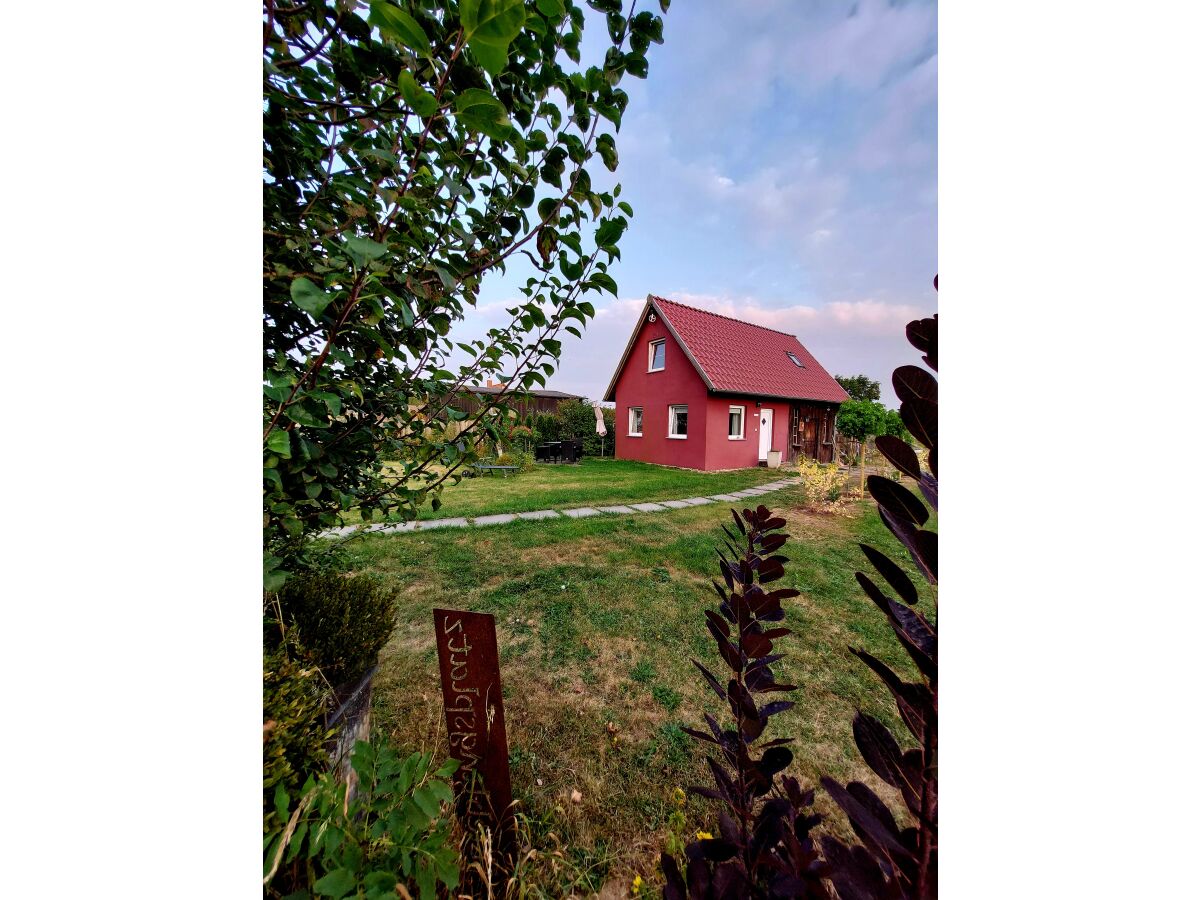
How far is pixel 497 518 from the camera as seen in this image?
249 inches

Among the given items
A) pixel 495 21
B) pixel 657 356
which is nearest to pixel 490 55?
pixel 495 21

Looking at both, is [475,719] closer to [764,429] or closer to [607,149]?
[607,149]

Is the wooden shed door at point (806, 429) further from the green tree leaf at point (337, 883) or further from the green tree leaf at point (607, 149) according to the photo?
the green tree leaf at point (337, 883)

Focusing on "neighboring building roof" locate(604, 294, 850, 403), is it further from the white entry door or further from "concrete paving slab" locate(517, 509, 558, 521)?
"concrete paving slab" locate(517, 509, 558, 521)

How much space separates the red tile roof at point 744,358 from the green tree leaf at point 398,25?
35.9 feet

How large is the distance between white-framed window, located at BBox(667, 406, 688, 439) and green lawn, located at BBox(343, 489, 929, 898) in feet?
23.7

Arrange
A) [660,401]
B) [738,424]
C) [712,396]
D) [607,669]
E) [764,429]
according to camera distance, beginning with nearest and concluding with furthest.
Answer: [607,669] → [712,396] → [738,424] → [764,429] → [660,401]

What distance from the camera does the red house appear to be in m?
11.6

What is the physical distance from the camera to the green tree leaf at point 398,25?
59cm

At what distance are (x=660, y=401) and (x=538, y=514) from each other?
7.64m

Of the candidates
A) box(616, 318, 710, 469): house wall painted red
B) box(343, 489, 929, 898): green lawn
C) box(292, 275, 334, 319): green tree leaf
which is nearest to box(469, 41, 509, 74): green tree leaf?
box(292, 275, 334, 319): green tree leaf

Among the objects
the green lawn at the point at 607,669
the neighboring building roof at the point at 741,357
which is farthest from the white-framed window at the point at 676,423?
the green lawn at the point at 607,669

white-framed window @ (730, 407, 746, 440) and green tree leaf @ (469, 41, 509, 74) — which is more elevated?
green tree leaf @ (469, 41, 509, 74)
